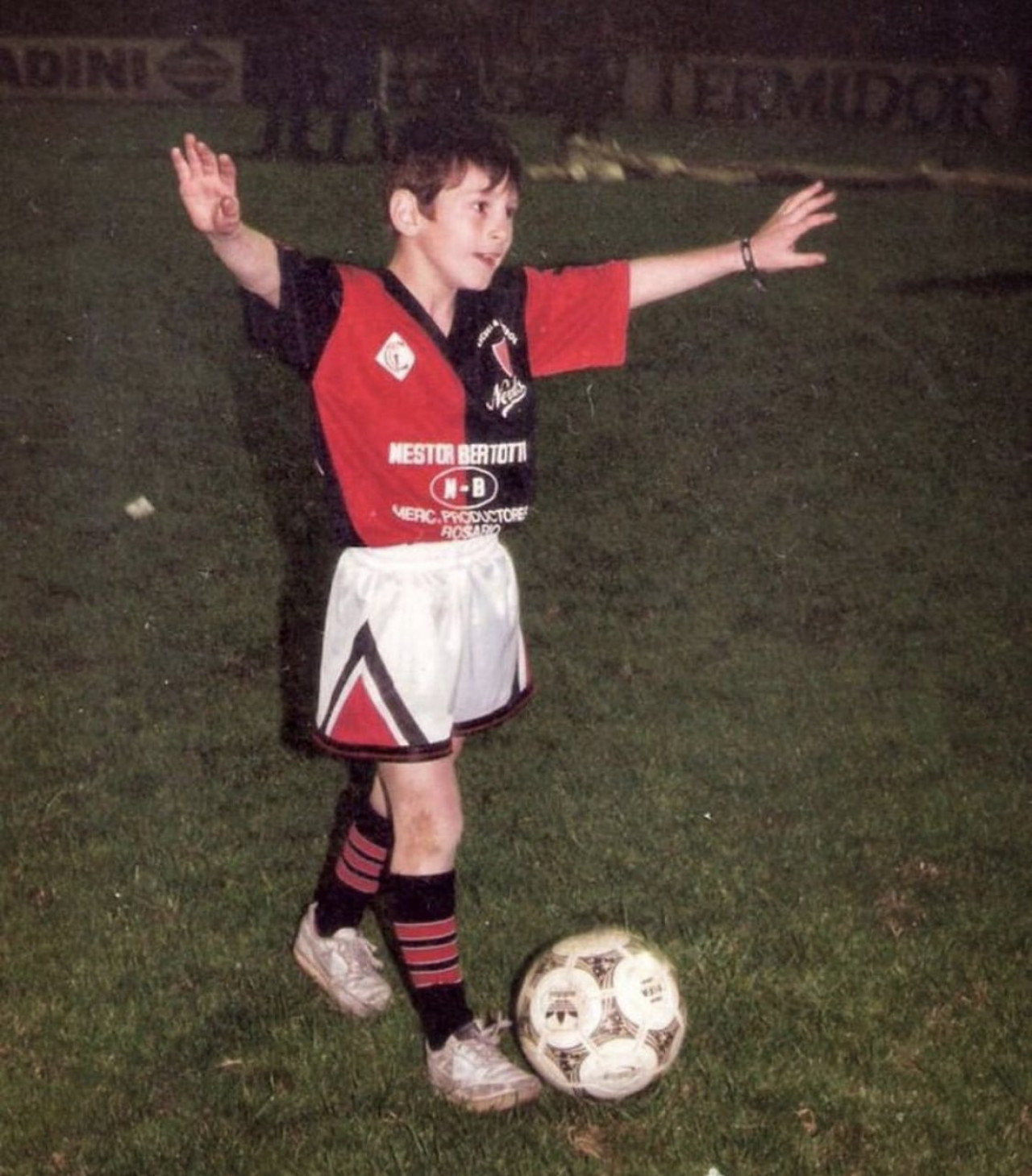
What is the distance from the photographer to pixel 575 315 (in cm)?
399

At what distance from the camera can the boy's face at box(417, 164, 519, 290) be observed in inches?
143

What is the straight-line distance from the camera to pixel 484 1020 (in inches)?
157

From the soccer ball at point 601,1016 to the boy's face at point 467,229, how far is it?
57.4 inches

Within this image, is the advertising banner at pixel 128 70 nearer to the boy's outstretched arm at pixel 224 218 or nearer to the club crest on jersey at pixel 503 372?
the club crest on jersey at pixel 503 372

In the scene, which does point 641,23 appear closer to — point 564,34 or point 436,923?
point 564,34

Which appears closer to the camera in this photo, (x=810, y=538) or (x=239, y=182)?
(x=810, y=538)

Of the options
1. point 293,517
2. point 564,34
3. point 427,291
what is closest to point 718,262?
point 427,291

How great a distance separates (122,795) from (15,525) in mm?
2969

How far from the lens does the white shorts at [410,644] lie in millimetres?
3693

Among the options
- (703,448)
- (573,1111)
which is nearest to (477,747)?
(573,1111)

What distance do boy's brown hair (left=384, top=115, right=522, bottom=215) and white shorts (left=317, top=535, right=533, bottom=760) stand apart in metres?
0.74

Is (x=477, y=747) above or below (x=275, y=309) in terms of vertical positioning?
below

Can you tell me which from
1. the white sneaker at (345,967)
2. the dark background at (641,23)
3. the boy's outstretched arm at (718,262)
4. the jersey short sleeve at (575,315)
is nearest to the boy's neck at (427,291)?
the jersey short sleeve at (575,315)

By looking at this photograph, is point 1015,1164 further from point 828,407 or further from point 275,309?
point 828,407
